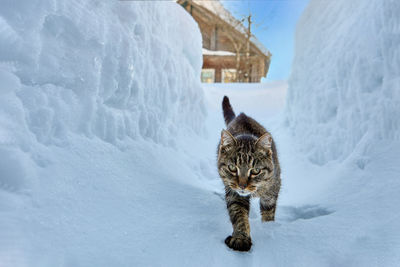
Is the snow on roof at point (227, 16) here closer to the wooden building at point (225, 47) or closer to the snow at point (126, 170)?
the wooden building at point (225, 47)

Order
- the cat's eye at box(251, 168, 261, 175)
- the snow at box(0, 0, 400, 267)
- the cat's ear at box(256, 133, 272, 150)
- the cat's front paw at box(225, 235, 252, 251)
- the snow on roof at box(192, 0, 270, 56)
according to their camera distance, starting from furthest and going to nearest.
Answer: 1. the snow on roof at box(192, 0, 270, 56)
2. the cat's ear at box(256, 133, 272, 150)
3. the cat's eye at box(251, 168, 261, 175)
4. the cat's front paw at box(225, 235, 252, 251)
5. the snow at box(0, 0, 400, 267)

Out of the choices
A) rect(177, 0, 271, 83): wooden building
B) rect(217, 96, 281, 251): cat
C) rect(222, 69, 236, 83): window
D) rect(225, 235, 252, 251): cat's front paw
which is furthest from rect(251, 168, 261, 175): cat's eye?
rect(222, 69, 236, 83): window

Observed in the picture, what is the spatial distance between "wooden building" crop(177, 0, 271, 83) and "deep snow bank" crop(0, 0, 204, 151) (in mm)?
12379

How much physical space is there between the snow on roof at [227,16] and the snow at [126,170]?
1347 centimetres

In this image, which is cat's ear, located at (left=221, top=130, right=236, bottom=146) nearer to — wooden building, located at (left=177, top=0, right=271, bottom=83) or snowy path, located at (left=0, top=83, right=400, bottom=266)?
snowy path, located at (left=0, top=83, right=400, bottom=266)

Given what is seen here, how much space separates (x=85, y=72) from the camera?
265 cm

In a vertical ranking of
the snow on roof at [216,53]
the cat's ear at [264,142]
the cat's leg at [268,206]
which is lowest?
the cat's leg at [268,206]

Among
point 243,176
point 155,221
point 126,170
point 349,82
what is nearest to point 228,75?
point 349,82

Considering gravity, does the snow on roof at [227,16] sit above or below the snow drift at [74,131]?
above

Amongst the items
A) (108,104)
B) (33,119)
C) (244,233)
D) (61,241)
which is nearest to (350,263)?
(244,233)

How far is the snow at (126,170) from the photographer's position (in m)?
1.69

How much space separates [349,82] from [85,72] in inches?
132

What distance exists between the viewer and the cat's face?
215 cm

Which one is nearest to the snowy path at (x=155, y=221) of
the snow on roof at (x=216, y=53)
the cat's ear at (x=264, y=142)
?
the cat's ear at (x=264, y=142)
